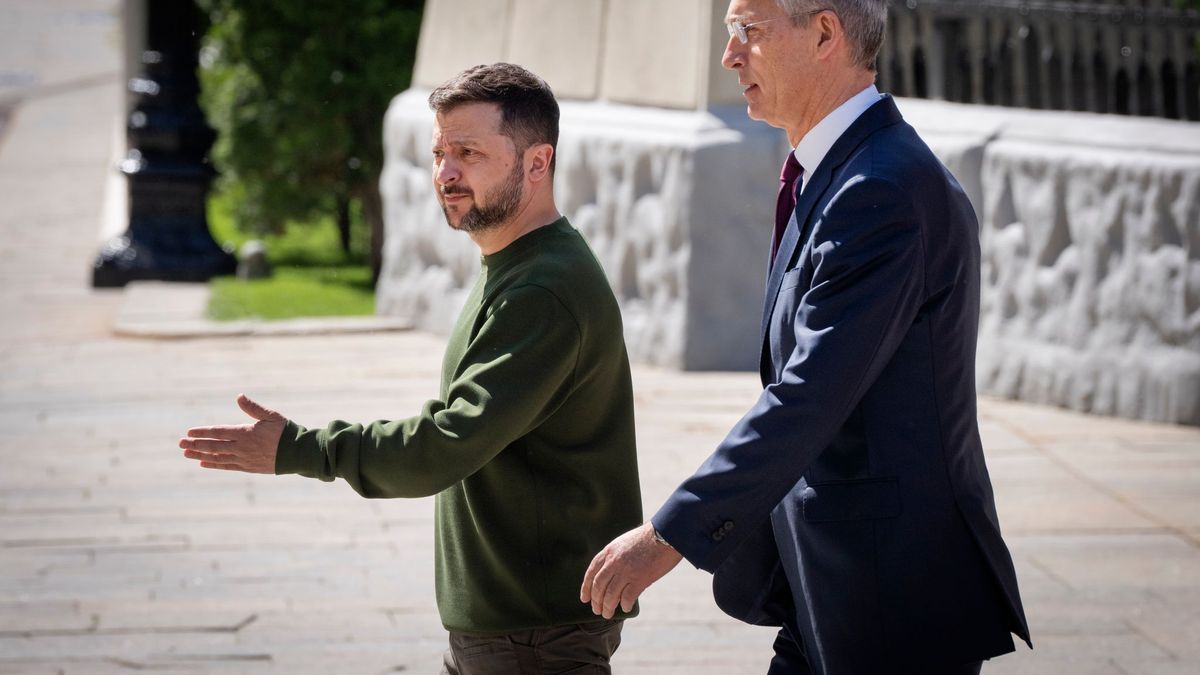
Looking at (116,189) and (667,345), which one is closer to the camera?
(667,345)

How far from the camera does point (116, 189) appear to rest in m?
18.3

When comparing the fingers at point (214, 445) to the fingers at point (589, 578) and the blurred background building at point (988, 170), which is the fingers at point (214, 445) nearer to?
the fingers at point (589, 578)

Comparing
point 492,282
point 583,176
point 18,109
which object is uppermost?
point 492,282

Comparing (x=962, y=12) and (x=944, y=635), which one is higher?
(x=962, y=12)

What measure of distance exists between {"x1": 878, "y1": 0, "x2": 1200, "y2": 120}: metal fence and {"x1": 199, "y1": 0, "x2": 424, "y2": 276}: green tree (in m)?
6.35

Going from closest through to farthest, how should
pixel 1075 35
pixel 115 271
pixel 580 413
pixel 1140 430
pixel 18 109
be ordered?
pixel 580 413, pixel 1140 430, pixel 1075 35, pixel 115 271, pixel 18 109

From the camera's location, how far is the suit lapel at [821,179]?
272 cm

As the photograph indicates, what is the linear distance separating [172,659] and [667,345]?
4.27m

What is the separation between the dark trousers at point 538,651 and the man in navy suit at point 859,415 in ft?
1.03

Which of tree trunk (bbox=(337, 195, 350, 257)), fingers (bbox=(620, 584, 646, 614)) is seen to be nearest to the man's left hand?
fingers (bbox=(620, 584, 646, 614))

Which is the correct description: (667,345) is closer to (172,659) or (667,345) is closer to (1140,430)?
(1140,430)

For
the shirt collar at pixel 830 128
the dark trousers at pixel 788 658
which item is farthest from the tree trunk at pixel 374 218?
the shirt collar at pixel 830 128

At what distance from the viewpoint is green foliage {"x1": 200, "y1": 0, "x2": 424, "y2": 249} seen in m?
14.2

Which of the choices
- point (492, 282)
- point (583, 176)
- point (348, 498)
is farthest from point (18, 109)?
→ point (492, 282)
